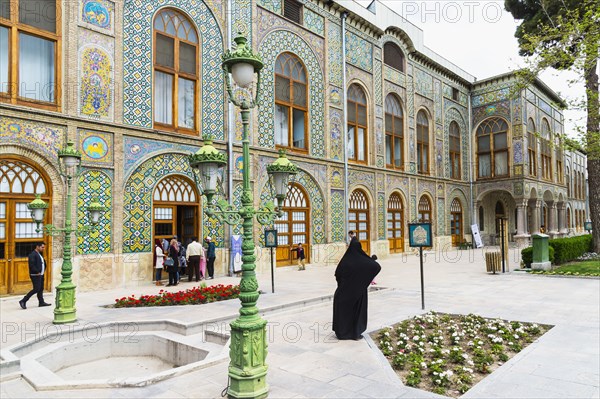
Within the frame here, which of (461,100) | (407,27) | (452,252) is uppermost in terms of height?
(407,27)

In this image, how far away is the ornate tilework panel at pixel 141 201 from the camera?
11.8 metres

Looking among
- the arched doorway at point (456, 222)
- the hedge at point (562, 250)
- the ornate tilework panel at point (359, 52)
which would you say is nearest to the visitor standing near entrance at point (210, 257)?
the hedge at point (562, 250)

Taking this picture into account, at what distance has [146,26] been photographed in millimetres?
12617

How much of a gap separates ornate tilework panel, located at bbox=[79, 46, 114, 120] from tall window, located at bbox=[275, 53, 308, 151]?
6.36 meters

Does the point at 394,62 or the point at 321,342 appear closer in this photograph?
the point at 321,342

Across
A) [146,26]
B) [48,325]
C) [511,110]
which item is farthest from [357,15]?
[48,325]

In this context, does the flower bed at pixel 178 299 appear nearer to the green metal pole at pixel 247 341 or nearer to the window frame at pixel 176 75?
the green metal pole at pixel 247 341

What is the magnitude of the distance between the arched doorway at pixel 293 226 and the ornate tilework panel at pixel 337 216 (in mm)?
1395

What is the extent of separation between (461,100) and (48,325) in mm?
27431

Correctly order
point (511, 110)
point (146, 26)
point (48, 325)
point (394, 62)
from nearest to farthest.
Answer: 1. point (48, 325)
2. point (146, 26)
3. point (394, 62)
4. point (511, 110)

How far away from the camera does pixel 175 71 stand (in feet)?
43.9

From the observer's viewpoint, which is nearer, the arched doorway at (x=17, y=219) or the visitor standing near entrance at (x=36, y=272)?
the visitor standing near entrance at (x=36, y=272)

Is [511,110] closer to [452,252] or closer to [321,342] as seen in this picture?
[452,252]

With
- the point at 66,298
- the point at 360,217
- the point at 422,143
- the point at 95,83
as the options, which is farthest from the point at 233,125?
the point at 422,143
